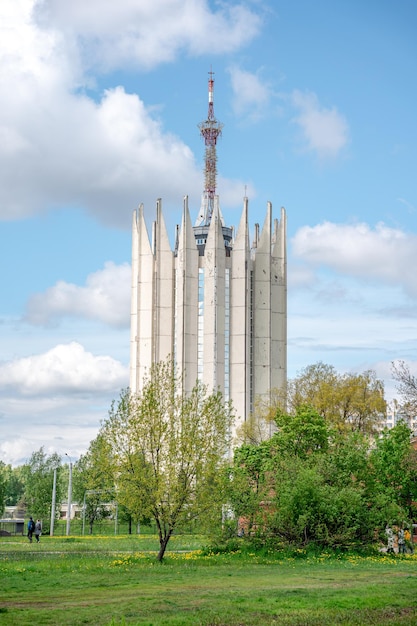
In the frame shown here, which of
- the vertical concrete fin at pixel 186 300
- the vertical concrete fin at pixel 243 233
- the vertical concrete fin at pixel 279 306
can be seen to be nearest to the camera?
the vertical concrete fin at pixel 186 300

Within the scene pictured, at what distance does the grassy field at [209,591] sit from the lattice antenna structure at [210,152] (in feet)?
256

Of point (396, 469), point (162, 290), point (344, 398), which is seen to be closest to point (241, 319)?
point (162, 290)

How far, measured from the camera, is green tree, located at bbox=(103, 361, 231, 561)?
34188mm

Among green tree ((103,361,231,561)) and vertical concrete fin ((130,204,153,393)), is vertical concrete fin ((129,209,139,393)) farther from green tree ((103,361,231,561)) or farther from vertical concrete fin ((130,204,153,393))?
green tree ((103,361,231,561))

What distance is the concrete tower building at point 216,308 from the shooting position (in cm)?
9581

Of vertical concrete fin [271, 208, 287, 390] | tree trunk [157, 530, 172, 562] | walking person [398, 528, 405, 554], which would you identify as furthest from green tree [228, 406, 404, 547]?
vertical concrete fin [271, 208, 287, 390]

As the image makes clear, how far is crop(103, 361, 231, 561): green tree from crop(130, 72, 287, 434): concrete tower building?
58434mm

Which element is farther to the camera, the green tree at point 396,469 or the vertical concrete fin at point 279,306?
the vertical concrete fin at point 279,306

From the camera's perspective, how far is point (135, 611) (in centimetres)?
1792

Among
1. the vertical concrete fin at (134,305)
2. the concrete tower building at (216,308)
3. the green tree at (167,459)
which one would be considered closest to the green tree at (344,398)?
the concrete tower building at (216,308)

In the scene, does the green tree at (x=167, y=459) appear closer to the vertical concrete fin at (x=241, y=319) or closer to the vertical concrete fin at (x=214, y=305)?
the vertical concrete fin at (x=214, y=305)

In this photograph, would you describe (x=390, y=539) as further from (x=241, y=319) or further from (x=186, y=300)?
(x=186, y=300)

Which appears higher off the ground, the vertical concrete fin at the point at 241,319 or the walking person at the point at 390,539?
the vertical concrete fin at the point at 241,319

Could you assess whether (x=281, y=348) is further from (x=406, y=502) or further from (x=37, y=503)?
(x=406, y=502)
